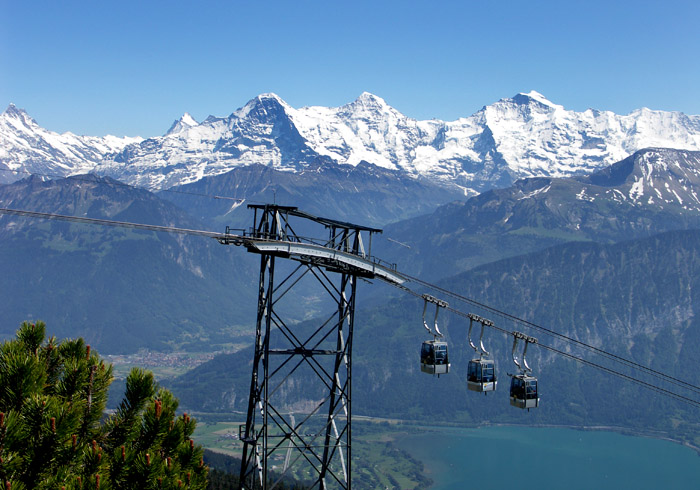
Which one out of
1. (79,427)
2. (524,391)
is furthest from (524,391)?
(79,427)

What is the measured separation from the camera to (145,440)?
29.0 metres

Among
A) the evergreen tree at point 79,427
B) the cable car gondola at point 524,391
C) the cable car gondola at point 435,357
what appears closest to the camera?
the evergreen tree at point 79,427

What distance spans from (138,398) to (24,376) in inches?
193

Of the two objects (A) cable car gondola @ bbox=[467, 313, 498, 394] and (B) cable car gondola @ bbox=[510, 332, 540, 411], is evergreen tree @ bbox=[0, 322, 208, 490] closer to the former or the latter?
(A) cable car gondola @ bbox=[467, 313, 498, 394]

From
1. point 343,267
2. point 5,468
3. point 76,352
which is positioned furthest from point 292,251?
point 5,468

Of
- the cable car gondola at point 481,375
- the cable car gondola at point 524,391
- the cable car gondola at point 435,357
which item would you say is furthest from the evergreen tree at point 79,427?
the cable car gondola at point 524,391

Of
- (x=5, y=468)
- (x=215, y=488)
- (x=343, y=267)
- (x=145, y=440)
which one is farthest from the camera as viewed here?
(x=215, y=488)

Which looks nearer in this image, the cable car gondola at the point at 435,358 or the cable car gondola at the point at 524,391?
the cable car gondola at the point at 524,391

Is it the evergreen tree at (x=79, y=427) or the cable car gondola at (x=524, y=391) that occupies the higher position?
the cable car gondola at (x=524, y=391)

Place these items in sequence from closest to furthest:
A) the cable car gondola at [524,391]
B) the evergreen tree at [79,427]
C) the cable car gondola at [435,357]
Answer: the evergreen tree at [79,427]
the cable car gondola at [524,391]
the cable car gondola at [435,357]

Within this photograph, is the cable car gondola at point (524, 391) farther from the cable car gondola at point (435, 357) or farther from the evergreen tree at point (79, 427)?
the evergreen tree at point (79, 427)

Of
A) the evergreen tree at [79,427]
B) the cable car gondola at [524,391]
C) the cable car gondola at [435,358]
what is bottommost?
the evergreen tree at [79,427]

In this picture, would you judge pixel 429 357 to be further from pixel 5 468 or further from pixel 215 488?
pixel 215 488

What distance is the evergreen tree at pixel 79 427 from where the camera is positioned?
80.7ft
